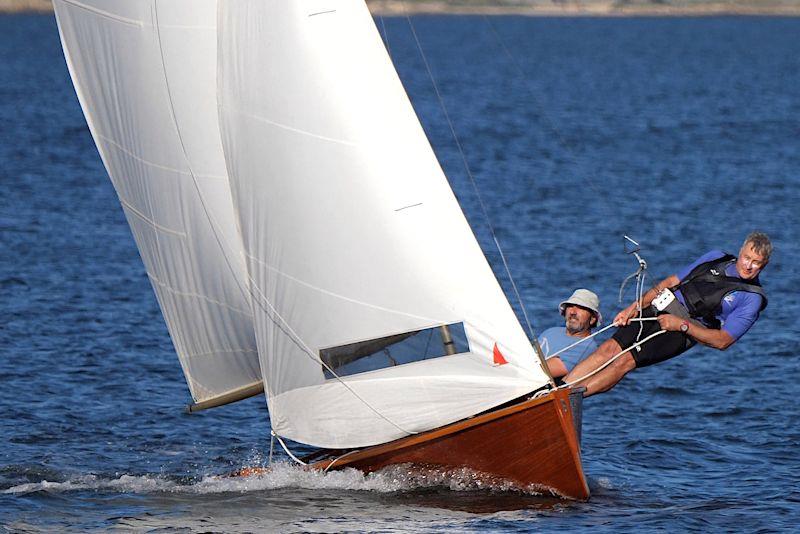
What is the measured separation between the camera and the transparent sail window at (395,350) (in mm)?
11969

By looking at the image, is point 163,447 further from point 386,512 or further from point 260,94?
point 260,94

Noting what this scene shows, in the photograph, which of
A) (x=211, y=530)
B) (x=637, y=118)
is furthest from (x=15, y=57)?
(x=211, y=530)

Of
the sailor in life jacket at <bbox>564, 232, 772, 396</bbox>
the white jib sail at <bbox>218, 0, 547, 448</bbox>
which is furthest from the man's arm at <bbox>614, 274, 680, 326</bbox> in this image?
the white jib sail at <bbox>218, 0, 547, 448</bbox>

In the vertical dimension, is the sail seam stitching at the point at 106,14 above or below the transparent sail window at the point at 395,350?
above

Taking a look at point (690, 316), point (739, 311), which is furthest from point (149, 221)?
point (739, 311)

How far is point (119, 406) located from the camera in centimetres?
1659

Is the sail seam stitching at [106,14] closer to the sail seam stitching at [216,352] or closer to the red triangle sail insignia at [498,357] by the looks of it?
the sail seam stitching at [216,352]

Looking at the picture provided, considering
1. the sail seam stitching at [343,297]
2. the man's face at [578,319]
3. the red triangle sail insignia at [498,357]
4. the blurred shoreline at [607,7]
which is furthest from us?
the blurred shoreline at [607,7]

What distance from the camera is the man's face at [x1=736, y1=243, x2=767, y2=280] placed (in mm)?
12205

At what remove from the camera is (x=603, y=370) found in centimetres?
1241

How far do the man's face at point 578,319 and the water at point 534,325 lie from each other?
1.49 m

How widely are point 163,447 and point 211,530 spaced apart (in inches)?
132

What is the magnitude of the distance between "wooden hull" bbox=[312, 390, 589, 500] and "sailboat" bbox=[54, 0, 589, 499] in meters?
0.02

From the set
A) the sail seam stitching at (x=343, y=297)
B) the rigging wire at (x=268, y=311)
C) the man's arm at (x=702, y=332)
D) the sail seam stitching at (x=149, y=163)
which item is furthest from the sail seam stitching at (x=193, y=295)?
the man's arm at (x=702, y=332)
